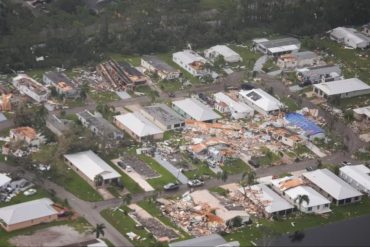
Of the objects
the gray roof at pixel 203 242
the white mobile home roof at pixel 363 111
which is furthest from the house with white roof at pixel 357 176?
the gray roof at pixel 203 242

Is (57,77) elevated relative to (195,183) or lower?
elevated

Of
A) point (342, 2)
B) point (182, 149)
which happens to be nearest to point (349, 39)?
point (342, 2)

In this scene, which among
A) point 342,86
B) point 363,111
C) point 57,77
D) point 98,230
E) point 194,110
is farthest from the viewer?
point 342,86

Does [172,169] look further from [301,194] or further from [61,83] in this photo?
[61,83]

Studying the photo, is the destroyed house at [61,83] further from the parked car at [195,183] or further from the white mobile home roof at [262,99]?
the parked car at [195,183]

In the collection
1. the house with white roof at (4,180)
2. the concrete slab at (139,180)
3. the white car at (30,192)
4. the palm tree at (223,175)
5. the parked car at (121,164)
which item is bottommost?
the palm tree at (223,175)

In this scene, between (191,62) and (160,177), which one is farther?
(191,62)

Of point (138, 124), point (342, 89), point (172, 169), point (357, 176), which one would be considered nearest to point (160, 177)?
point (172, 169)
